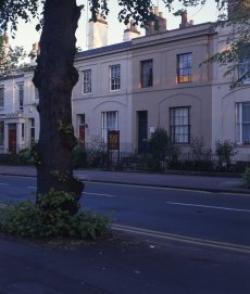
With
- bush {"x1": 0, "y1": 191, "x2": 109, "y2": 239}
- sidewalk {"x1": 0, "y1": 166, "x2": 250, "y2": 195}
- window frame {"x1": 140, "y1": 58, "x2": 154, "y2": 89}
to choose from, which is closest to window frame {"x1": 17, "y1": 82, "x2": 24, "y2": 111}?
window frame {"x1": 140, "y1": 58, "x2": 154, "y2": 89}

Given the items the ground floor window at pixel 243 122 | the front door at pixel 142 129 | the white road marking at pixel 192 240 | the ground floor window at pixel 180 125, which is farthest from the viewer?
the front door at pixel 142 129

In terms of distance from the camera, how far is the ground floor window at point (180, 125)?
3346 centimetres

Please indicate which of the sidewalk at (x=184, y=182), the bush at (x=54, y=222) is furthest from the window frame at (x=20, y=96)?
the bush at (x=54, y=222)

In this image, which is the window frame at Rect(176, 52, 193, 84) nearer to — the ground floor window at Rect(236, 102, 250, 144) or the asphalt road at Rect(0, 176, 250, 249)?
the ground floor window at Rect(236, 102, 250, 144)

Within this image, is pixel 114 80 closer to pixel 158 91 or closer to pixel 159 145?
pixel 158 91

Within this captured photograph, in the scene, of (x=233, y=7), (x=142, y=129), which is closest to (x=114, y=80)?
(x=142, y=129)

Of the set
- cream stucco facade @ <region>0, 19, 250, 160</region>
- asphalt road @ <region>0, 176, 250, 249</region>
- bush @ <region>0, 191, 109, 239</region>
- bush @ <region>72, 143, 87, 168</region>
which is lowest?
asphalt road @ <region>0, 176, 250, 249</region>

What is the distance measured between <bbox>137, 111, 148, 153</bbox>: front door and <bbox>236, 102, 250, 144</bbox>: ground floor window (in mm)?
6829

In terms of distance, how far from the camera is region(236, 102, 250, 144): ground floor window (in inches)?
1203

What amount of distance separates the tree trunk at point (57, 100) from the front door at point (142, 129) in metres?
26.6

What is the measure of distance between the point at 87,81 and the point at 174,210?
26.5 m

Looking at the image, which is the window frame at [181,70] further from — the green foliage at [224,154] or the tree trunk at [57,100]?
the tree trunk at [57,100]

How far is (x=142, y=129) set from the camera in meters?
36.5

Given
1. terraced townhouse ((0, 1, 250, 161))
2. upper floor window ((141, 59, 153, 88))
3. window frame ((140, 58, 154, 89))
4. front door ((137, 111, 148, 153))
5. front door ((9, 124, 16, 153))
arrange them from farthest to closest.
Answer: front door ((9, 124, 16, 153))
front door ((137, 111, 148, 153))
upper floor window ((141, 59, 153, 88))
window frame ((140, 58, 154, 89))
terraced townhouse ((0, 1, 250, 161))
